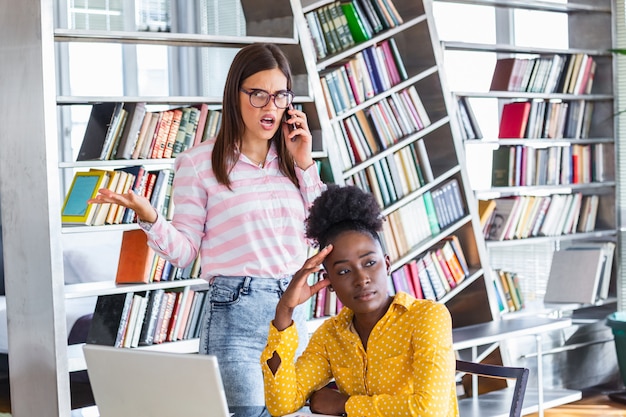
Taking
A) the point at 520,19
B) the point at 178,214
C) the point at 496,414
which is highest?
the point at 520,19

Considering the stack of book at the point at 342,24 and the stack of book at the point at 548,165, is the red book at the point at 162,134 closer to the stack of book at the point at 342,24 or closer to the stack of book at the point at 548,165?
the stack of book at the point at 342,24

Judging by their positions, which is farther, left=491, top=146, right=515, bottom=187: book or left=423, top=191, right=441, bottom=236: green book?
left=491, top=146, right=515, bottom=187: book

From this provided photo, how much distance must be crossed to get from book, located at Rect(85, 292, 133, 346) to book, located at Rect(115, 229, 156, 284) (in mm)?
67

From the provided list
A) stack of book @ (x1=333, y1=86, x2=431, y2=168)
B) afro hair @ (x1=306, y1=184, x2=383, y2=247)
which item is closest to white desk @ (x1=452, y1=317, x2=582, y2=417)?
stack of book @ (x1=333, y1=86, x2=431, y2=168)

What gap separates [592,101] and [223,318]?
3.33 m

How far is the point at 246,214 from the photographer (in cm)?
247

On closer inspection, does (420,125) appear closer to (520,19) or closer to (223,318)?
(520,19)

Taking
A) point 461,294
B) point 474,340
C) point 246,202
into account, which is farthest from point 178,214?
point 461,294

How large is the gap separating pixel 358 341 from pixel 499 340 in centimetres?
225

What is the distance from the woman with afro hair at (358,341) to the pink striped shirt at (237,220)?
29 cm

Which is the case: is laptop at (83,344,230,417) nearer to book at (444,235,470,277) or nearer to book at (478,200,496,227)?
book at (444,235,470,277)

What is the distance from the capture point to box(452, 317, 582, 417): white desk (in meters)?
4.04

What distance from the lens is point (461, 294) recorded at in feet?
14.8

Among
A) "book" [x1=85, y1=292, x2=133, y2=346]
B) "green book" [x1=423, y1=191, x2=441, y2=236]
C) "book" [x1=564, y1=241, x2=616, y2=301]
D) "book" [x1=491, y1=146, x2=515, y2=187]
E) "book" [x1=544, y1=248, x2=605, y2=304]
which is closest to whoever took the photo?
"book" [x1=85, y1=292, x2=133, y2=346]
